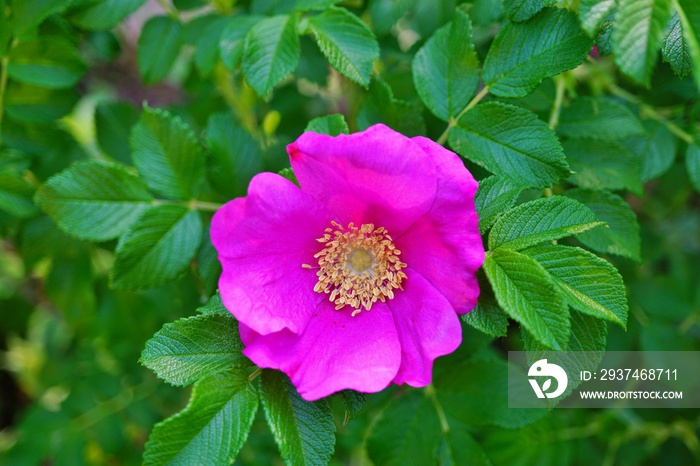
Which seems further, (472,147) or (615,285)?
(472,147)

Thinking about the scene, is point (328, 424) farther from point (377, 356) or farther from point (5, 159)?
point (5, 159)

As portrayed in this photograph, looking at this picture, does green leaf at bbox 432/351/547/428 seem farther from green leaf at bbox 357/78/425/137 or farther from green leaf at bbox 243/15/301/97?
green leaf at bbox 243/15/301/97

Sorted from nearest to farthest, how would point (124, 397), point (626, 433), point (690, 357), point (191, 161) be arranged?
point (191, 161) < point (690, 357) < point (626, 433) < point (124, 397)

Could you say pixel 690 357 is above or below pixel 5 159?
below

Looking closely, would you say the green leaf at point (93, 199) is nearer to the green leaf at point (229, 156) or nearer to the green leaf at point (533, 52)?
the green leaf at point (229, 156)

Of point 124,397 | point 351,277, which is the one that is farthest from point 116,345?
point 351,277

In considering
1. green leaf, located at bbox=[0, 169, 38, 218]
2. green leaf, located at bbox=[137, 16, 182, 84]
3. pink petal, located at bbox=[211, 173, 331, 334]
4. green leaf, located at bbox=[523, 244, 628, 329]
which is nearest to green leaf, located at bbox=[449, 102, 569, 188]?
green leaf, located at bbox=[523, 244, 628, 329]
